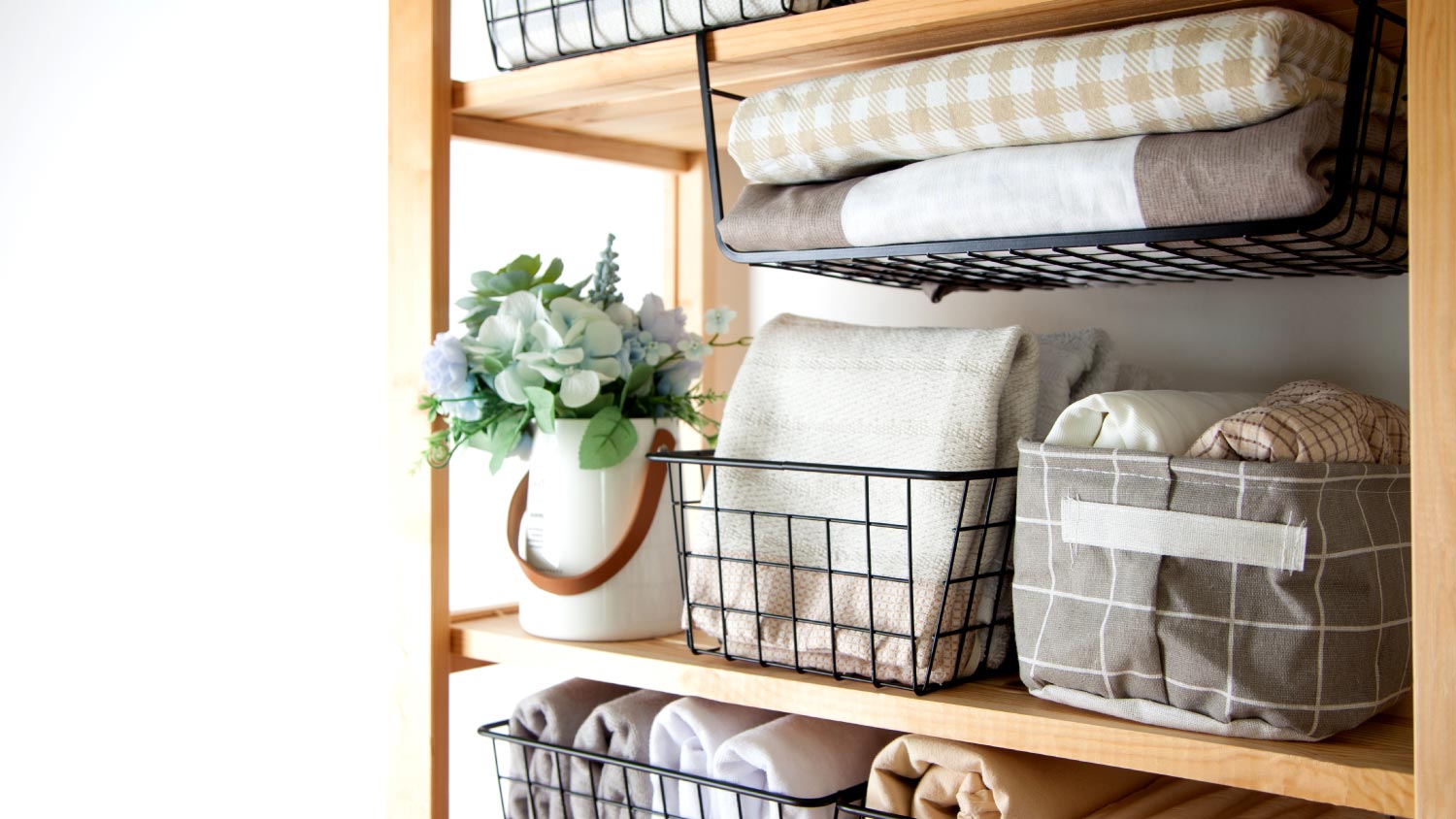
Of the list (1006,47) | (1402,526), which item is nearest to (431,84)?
(1006,47)

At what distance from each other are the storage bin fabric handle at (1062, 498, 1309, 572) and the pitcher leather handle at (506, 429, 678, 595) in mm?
390

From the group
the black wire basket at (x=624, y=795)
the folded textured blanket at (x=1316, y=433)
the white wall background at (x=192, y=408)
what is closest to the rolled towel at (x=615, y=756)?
the black wire basket at (x=624, y=795)

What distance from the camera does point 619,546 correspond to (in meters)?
1.02

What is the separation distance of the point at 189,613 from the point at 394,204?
0.88 m

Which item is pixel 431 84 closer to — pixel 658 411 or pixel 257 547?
pixel 658 411

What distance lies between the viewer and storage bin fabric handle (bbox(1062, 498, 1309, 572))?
2.19 ft

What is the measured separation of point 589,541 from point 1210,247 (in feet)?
1.72

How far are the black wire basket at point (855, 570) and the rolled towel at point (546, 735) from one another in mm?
160

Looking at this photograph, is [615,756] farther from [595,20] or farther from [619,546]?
[595,20]

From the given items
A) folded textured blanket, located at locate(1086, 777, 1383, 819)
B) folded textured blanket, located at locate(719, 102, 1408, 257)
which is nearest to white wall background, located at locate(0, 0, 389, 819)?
folded textured blanket, located at locate(719, 102, 1408, 257)

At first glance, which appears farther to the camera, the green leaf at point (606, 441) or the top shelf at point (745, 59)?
the green leaf at point (606, 441)

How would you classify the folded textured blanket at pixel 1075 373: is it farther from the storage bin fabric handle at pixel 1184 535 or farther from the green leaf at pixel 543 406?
the green leaf at pixel 543 406

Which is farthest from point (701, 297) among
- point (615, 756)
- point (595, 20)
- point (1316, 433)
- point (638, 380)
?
point (1316, 433)

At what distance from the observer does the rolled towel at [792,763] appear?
884mm
